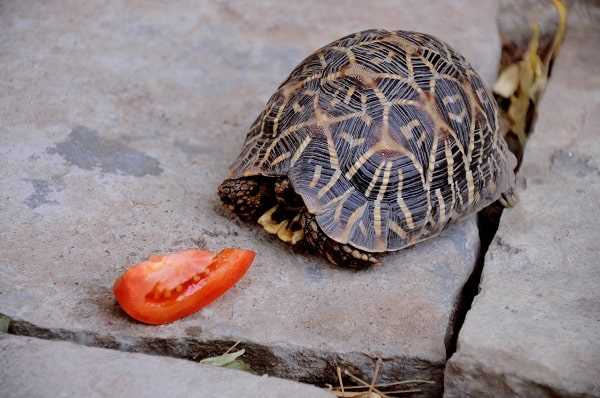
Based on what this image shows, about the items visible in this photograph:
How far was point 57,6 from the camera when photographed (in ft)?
15.9

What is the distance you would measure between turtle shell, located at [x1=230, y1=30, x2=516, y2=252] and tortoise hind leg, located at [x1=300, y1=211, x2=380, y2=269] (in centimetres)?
4

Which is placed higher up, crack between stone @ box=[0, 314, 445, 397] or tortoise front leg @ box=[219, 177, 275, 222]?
tortoise front leg @ box=[219, 177, 275, 222]

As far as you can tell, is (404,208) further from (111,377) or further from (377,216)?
(111,377)

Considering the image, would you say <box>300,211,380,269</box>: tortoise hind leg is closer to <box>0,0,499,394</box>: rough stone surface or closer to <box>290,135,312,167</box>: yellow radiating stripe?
<box>0,0,499,394</box>: rough stone surface

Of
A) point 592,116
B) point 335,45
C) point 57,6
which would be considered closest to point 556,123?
→ point 592,116

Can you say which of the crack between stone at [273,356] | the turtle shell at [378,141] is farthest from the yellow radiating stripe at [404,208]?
the crack between stone at [273,356]

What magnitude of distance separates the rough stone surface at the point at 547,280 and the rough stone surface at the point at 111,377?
57 cm

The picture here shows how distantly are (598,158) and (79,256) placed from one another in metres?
2.30

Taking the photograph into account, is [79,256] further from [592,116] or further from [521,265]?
[592,116]

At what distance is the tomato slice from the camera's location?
2.84 metres

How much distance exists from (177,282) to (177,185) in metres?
0.74

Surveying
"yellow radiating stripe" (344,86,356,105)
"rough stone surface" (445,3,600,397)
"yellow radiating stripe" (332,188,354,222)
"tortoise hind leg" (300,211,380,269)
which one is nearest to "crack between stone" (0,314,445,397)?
"rough stone surface" (445,3,600,397)

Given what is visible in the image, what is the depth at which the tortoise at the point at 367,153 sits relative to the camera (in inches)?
120

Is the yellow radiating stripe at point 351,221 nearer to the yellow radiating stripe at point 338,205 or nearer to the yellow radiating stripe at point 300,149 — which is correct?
the yellow radiating stripe at point 338,205
